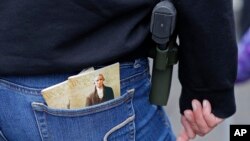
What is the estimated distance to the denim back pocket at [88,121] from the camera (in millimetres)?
1501

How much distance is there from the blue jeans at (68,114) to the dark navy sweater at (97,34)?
0.13 feet

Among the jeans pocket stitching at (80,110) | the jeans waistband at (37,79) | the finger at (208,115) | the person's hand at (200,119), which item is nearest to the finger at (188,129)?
the person's hand at (200,119)

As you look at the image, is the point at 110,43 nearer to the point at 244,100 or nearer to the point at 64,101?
the point at 64,101

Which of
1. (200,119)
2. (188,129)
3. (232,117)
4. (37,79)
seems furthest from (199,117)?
(232,117)

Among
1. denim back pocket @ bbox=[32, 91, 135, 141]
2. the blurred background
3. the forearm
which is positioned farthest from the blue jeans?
the blurred background

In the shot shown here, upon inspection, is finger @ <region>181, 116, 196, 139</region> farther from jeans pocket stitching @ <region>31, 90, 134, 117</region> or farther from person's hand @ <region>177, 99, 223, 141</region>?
jeans pocket stitching @ <region>31, 90, 134, 117</region>

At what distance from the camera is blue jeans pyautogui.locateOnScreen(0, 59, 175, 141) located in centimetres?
149

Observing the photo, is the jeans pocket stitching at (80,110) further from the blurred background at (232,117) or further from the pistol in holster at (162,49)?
the blurred background at (232,117)

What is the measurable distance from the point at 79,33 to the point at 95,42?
0.06 meters

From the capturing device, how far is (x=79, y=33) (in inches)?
57.6

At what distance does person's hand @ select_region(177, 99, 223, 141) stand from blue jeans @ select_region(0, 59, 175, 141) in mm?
182

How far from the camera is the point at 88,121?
1.52m

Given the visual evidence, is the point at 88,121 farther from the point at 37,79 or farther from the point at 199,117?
the point at 199,117

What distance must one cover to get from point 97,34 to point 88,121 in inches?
9.2
